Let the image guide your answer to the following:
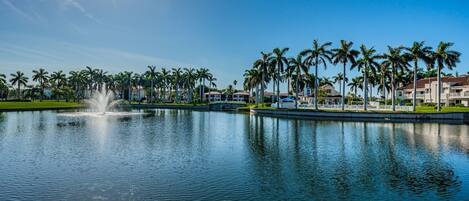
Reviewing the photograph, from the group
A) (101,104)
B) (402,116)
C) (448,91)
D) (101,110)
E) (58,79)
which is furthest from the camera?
A: (58,79)

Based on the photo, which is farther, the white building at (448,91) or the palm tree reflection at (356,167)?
the white building at (448,91)

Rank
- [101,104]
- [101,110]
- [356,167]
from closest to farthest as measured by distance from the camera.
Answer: [356,167] < [101,110] < [101,104]

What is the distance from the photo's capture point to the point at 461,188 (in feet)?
55.6

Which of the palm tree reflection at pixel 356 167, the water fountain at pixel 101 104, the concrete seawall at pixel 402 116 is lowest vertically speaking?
the palm tree reflection at pixel 356 167

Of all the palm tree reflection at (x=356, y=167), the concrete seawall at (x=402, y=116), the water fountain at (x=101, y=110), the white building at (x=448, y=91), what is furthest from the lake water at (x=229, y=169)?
the white building at (x=448, y=91)

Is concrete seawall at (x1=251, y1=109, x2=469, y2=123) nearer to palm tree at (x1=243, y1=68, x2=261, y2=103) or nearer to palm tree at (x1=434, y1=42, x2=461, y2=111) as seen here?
palm tree at (x1=434, y1=42, x2=461, y2=111)

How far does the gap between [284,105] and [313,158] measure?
204ft

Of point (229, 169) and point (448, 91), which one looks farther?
point (448, 91)

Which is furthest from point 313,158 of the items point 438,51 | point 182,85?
point 182,85

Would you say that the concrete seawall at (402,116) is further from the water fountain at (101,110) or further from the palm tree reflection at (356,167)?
the water fountain at (101,110)

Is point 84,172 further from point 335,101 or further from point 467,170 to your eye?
point 335,101

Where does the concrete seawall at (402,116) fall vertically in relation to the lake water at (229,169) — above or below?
above

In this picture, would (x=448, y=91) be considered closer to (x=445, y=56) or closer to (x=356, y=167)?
(x=445, y=56)

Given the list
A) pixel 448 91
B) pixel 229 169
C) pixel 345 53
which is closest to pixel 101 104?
pixel 345 53
